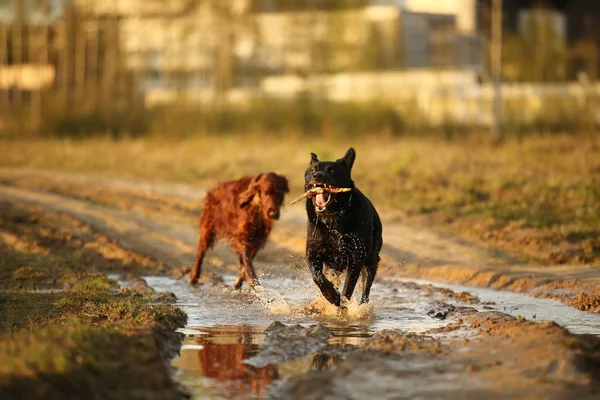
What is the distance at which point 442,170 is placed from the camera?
22.9 metres

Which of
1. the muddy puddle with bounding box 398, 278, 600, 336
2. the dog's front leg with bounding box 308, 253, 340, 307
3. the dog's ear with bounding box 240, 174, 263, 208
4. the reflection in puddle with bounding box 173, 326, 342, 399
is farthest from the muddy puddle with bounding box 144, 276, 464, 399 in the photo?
the dog's ear with bounding box 240, 174, 263, 208

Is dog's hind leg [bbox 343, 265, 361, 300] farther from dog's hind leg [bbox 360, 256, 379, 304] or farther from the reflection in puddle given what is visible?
the reflection in puddle

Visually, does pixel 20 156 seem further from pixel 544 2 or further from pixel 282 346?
pixel 544 2

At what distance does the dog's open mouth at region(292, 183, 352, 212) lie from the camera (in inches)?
388

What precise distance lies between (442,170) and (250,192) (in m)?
11.3

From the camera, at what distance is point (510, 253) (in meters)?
14.9

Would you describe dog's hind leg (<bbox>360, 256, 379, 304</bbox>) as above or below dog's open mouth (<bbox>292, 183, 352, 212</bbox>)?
below

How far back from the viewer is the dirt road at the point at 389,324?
7.09 metres

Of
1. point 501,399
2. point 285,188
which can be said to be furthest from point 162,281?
point 501,399

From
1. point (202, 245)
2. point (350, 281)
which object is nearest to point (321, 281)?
point (350, 281)

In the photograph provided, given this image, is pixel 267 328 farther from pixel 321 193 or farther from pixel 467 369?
pixel 467 369

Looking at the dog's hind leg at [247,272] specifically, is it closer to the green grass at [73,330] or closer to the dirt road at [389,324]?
the dirt road at [389,324]

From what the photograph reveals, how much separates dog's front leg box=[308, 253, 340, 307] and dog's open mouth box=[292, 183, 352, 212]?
22.8 inches

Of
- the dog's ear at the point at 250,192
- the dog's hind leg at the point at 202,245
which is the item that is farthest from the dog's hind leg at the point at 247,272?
the dog's hind leg at the point at 202,245
